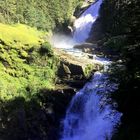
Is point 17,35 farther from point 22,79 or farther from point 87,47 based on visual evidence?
point 87,47

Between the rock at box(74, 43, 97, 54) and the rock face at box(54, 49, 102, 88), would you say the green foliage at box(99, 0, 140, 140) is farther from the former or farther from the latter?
the rock at box(74, 43, 97, 54)

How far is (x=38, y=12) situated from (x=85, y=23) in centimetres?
857

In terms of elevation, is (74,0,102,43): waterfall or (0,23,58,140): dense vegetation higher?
(74,0,102,43): waterfall

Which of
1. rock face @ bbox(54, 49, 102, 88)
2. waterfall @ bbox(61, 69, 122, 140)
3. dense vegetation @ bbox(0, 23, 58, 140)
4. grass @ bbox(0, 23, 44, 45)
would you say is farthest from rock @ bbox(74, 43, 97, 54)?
waterfall @ bbox(61, 69, 122, 140)

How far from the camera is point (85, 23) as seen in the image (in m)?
63.6

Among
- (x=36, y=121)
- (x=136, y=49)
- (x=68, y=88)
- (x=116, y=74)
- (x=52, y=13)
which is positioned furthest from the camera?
(x=52, y=13)

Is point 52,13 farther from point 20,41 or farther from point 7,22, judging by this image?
point 20,41

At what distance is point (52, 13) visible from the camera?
6084cm

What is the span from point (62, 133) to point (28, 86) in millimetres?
5051

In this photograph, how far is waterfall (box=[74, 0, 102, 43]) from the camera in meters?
62.8

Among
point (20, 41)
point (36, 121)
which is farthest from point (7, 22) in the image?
point (36, 121)

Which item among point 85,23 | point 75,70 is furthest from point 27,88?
point 85,23

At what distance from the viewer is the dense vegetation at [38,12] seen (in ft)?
171

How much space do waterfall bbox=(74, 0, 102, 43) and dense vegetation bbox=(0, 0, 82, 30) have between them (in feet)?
5.68
